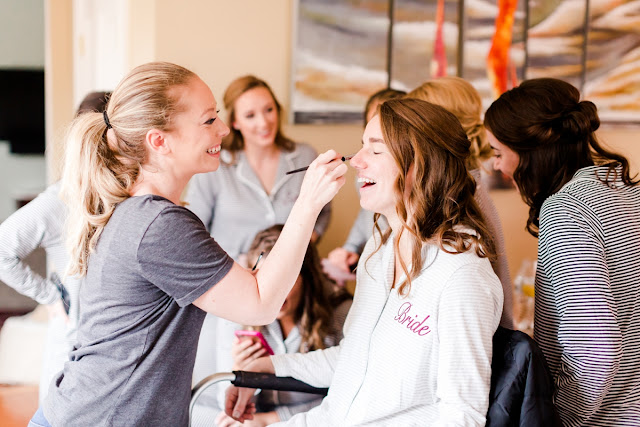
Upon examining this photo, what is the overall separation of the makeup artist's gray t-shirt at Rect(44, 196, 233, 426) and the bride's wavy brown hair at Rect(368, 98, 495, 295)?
0.45m

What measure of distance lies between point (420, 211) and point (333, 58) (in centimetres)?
174

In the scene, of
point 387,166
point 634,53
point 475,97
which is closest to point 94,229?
point 387,166

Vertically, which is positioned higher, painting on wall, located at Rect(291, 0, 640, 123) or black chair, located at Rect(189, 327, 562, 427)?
painting on wall, located at Rect(291, 0, 640, 123)

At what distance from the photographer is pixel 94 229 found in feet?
4.59

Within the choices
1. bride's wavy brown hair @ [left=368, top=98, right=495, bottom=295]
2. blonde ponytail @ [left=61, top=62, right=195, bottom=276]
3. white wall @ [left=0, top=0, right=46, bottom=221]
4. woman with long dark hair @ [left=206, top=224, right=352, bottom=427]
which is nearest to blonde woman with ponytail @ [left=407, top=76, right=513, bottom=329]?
bride's wavy brown hair @ [left=368, top=98, right=495, bottom=295]

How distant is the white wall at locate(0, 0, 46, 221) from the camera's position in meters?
5.55

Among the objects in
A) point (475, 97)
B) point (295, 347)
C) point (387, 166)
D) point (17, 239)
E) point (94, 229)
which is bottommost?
point (295, 347)

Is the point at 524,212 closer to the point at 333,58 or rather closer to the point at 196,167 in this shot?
the point at 333,58

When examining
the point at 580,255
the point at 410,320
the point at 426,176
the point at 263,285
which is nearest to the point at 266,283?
the point at 263,285

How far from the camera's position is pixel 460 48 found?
3.32m

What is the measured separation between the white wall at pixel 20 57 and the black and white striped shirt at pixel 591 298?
16.3ft

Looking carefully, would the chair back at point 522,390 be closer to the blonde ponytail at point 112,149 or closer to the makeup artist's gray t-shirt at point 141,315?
the makeup artist's gray t-shirt at point 141,315

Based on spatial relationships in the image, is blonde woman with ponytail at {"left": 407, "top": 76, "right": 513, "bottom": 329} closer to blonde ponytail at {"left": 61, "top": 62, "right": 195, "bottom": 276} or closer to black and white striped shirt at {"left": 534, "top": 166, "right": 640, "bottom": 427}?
black and white striped shirt at {"left": 534, "top": 166, "right": 640, "bottom": 427}

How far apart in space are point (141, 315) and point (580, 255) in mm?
921
